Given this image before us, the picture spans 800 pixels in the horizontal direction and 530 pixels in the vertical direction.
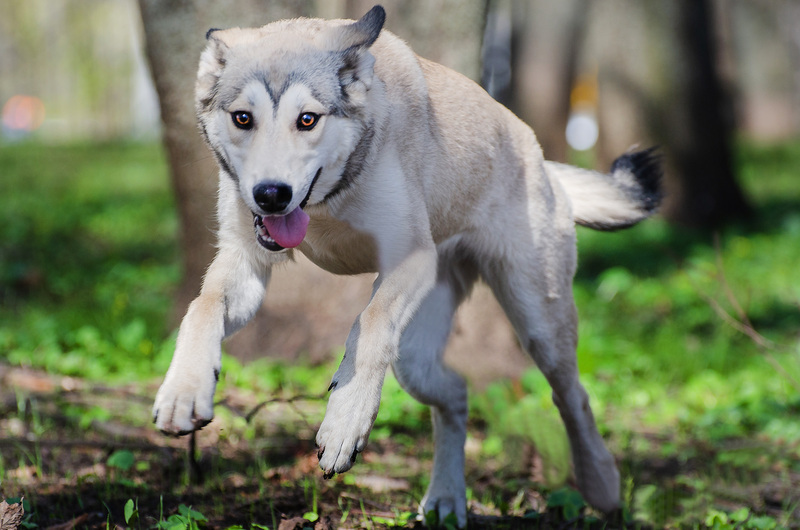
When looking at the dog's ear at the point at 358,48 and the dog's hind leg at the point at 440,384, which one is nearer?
the dog's ear at the point at 358,48

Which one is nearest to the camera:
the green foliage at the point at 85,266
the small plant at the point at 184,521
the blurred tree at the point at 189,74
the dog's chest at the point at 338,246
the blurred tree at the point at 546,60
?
the small plant at the point at 184,521

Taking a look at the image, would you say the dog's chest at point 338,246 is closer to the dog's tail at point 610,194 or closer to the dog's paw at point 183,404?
the dog's paw at point 183,404

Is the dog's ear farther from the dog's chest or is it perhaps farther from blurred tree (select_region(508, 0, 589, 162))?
blurred tree (select_region(508, 0, 589, 162))

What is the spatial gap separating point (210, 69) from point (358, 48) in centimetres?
51

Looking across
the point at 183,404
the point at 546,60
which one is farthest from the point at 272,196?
the point at 546,60

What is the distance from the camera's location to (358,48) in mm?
2799

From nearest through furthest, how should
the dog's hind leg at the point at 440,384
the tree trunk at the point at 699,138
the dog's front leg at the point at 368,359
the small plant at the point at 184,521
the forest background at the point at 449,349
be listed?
the dog's front leg at the point at 368,359 < the small plant at the point at 184,521 < the dog's hind leg at the point at 440,384 < the forest background at the point at 449,349 < the tree trunk at the point at 699,138

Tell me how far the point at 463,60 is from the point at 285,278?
1.81 metres

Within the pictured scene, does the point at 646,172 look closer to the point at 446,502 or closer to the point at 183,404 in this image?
the point at 446,502

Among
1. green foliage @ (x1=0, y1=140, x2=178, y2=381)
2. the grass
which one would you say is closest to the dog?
the grass

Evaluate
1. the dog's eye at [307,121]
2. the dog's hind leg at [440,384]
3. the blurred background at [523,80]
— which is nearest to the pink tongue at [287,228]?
the dog's eye at [307,121]

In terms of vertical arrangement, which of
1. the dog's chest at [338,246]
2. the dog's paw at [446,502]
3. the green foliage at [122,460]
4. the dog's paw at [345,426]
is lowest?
the dog's paw at [446,502]

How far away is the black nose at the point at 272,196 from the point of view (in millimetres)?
2506

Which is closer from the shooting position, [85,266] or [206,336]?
[206,336]
